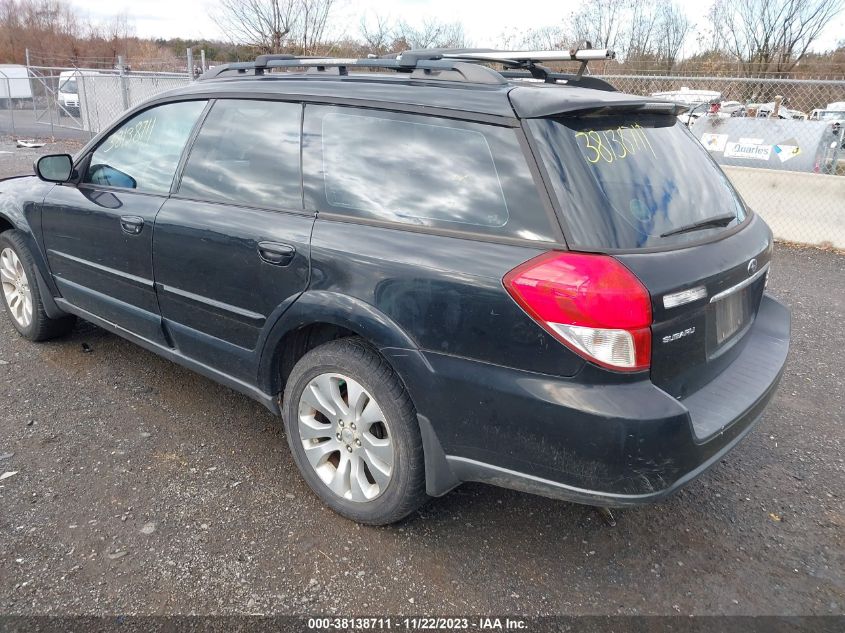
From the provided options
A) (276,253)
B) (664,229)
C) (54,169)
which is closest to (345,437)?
(276,253)

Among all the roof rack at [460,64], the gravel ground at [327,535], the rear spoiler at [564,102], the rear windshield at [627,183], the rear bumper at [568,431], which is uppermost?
the roof rack at [460,64]

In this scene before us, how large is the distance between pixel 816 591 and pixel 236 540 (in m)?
2.26

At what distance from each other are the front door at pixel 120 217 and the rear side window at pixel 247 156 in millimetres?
175

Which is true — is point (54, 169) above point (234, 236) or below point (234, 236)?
above

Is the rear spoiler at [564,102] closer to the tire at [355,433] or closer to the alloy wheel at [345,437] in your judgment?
the tire at [355,433]

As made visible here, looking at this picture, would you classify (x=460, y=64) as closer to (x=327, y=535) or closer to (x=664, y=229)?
(x=664, y=229)

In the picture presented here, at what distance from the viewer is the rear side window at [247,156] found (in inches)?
112

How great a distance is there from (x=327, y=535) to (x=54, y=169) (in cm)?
281

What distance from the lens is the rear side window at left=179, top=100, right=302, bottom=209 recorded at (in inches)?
112

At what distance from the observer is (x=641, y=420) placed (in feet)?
6.70

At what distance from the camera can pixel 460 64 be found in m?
2.59

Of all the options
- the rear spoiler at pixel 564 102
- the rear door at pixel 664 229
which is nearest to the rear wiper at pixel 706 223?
the rear door at pixel 664 229

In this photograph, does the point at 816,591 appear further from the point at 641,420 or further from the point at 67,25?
the point at 67,25

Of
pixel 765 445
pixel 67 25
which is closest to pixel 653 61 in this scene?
pixel 765 445
